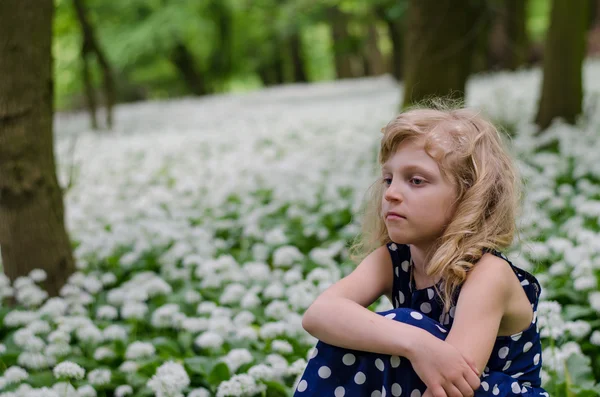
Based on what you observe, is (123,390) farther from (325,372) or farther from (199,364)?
(325,372)

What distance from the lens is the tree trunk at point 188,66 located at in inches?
947

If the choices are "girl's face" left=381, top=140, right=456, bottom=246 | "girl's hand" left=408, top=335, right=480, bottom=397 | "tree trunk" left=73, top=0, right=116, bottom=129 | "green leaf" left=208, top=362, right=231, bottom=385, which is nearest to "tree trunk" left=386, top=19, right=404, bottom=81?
"tree trunk" left=73, top=0, right=116, bottom=129

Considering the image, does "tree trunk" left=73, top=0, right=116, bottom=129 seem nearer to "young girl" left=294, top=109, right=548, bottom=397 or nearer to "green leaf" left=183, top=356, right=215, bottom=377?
"green leaf" left=183, top=356, right=215, bottom=377

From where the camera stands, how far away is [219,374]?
2.94 metres

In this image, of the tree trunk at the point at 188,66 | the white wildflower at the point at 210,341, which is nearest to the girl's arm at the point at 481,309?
the white wildflower at the point at 210,341

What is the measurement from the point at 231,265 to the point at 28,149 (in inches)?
56.5

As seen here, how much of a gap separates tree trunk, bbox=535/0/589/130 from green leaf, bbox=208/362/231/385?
568 cm

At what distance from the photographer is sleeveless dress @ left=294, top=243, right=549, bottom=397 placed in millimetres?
1918

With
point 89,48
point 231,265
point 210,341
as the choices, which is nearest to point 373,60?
point 89,48

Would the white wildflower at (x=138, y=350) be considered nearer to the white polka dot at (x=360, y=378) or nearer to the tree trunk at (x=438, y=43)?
the white polka dot at (x=360, y=378)

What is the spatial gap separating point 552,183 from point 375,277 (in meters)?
3.81

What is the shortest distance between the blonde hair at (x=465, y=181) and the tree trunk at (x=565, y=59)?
18.7ft

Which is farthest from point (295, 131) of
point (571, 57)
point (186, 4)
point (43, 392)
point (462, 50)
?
point (186, 4)

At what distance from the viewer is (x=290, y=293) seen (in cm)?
383
